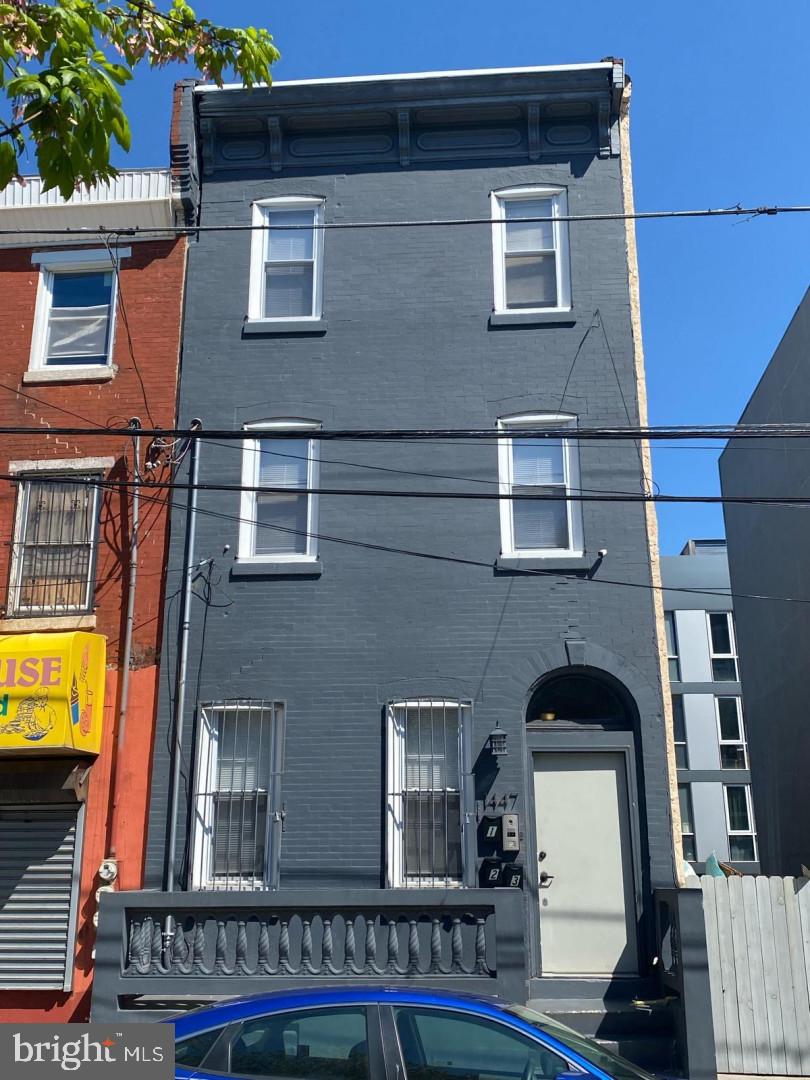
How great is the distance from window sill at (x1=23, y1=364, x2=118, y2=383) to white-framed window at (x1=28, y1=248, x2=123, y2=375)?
7 cm

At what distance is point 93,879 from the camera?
11.3 m

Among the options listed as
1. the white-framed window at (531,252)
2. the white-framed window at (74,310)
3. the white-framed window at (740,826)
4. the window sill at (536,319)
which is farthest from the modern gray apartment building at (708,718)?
the white-framed window at (74,310)

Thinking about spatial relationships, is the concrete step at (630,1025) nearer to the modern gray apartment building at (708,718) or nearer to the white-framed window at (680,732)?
the modern gray apartment building at (708,718)

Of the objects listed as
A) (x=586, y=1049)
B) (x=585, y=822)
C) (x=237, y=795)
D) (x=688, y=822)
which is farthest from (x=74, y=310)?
(x=688, y=822)

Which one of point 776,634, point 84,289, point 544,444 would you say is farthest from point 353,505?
point 776,634

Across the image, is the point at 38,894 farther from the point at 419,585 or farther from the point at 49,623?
the point at 419,585

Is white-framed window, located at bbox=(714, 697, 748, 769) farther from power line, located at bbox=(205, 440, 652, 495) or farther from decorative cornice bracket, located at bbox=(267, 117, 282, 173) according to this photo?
decorative cornice bracket, located at bbox=(267, 117, 282, 173)

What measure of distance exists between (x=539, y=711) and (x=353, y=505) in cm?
317

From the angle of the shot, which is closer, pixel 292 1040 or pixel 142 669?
pixel 292 1040

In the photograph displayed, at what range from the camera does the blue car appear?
5.50 m

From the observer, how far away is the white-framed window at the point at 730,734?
109 feet

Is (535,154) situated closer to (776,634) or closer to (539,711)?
(539,711)

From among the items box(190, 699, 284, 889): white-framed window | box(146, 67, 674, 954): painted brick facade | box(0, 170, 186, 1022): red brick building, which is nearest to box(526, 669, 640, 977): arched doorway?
box(146, 67, 674, 954): painted brick facade

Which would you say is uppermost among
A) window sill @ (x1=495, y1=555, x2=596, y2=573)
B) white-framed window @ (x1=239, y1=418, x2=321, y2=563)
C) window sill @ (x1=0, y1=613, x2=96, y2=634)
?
white-framed window @ (x1=239, y1=418, x2=321, y2=563)
